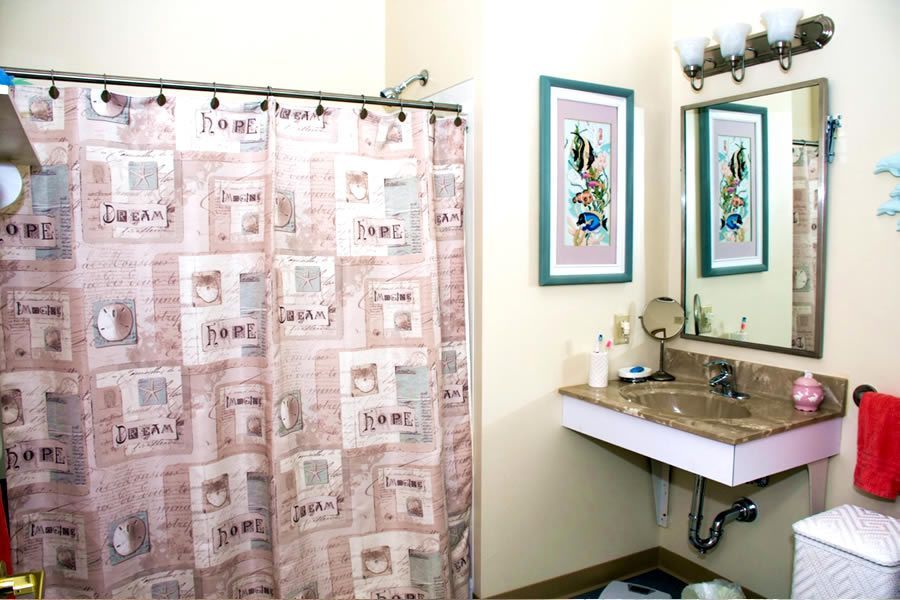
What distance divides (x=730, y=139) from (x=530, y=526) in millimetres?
1631

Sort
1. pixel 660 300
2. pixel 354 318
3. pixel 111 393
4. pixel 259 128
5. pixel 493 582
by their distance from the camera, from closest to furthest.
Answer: pixel 111 393 < pixel 259 128 < pixel 354 318 < pixel 493 582 < pixel 660 300

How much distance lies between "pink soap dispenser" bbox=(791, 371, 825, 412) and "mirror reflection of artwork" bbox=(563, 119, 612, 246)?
84 centimetres

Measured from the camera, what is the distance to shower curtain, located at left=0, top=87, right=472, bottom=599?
1964 millimetres

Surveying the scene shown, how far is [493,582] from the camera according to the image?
8.08 feet

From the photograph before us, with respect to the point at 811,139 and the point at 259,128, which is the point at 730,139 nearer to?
the point at 811,139

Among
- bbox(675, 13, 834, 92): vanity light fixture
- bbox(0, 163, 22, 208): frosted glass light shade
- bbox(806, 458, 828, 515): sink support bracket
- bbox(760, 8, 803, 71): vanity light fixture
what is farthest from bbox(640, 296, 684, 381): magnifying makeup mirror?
bbox(0, 163, 22, 208): frosted glass light shade

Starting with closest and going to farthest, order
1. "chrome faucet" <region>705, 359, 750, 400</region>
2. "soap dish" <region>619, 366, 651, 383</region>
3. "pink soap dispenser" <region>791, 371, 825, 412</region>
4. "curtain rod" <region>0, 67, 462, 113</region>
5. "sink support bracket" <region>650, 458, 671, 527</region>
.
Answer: "curtain rod" <region>0, 67, 462, 113</region>, "pink soap dispenser" <region>791, 371, 825, 412</region>, "chrome faucet" <region>705, 359, 750, 400</region>, "soap dish" <region>619, 366, 651, 383</region>, "sink support bracket" <region>650, 458, 671, 527</region>

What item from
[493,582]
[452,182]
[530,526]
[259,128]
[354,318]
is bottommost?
[493,582]

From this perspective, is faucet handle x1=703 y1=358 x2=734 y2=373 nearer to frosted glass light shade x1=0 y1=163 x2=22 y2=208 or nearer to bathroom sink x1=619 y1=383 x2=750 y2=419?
bathroom sink x1=619 y1=383 x2=750 y2=419

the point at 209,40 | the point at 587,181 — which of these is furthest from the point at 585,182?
the point at 209,40

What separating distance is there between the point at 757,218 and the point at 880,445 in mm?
868

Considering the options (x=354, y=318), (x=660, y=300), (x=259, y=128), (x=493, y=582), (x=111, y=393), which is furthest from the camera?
(x=660, y=300)

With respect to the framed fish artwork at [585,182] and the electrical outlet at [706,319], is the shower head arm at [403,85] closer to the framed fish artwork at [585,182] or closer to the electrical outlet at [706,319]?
the framed fish artwork at [585,182]

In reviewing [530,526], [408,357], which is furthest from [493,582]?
[408,357]
